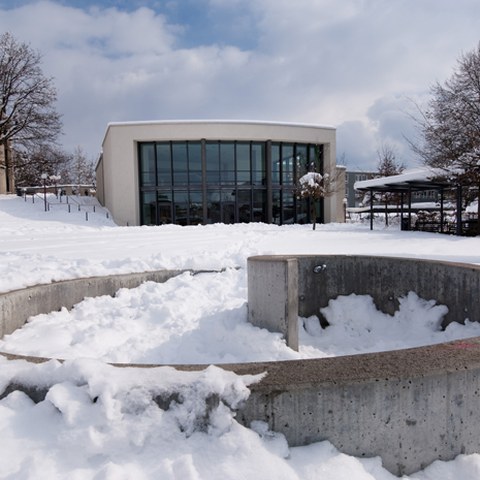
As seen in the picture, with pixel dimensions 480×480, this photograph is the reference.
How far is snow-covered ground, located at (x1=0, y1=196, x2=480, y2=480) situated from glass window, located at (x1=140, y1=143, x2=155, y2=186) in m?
15.8

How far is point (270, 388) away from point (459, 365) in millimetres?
1367

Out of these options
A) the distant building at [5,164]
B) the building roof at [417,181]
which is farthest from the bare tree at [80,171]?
the building roof at [417,181]

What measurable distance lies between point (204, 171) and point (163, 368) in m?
28.5

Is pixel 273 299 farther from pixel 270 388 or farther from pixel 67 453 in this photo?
pixel 67 453

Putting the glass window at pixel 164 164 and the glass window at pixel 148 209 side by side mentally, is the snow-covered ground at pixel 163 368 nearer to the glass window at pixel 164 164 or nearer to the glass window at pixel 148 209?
the glass window at pixel 148 209

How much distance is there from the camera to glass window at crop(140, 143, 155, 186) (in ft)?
101

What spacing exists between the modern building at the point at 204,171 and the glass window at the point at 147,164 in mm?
74

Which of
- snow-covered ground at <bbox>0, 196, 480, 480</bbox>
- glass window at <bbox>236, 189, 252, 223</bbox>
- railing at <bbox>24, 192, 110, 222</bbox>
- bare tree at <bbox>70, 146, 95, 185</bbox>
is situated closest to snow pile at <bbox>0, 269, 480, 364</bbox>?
snow-covered ground at <bbox>0, 196, 480, 480</bbox>

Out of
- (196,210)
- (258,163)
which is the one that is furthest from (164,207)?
(258,163)

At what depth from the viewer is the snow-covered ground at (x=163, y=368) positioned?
8.18 ft

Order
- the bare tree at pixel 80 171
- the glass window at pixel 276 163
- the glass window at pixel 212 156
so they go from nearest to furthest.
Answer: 1. the glass window at pixel 212 156
2. the glass window at pixel 276 163
3. the bare tree at pixel 80 171

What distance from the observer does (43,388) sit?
9.71ft

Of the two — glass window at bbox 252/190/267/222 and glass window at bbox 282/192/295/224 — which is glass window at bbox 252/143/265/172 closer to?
glass window at bbox 252/190/267/222

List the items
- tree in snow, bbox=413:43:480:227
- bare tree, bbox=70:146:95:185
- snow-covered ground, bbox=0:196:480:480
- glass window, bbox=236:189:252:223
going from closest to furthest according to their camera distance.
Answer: snow-covered ground, bbox=0:196:480:480
tree in snow, bbox=413:43:480:227
glass window, bbox=236:189:252:223
bare tree, bbox=70:146:95:185
